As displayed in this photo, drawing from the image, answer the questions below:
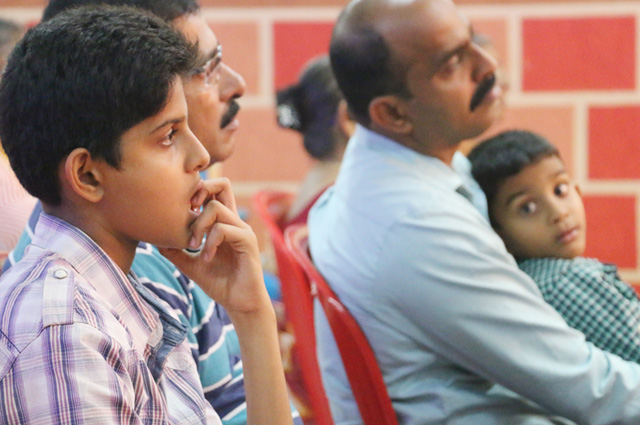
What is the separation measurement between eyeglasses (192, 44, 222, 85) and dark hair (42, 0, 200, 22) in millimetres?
90

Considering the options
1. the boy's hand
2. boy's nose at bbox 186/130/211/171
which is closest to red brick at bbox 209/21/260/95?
the boy's hand

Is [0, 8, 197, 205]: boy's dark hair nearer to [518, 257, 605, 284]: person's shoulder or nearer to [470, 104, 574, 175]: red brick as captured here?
[518, 257, 605, 284]: person's shoulder

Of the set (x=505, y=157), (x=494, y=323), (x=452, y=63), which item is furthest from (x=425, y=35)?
(x=494, y=323)

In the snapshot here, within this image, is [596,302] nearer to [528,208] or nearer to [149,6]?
[528,208]

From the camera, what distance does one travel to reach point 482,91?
146cm

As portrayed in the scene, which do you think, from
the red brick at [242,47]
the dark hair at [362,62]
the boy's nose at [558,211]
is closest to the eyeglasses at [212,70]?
the dark hair at [362,62]

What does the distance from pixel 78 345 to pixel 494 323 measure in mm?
693

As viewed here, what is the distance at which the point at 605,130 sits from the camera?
10.0ft

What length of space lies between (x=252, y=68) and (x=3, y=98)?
2.28m

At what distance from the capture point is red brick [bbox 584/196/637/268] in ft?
10.1

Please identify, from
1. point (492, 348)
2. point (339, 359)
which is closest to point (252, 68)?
point (339, 359)

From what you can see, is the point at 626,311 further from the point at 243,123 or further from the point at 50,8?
the point at 243,123

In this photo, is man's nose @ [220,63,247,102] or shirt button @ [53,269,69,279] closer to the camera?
shirt button @ [53,269,69,279]

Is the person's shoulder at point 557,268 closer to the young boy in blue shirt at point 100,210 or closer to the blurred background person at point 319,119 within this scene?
the young boy in blue shirt at point 100,210
